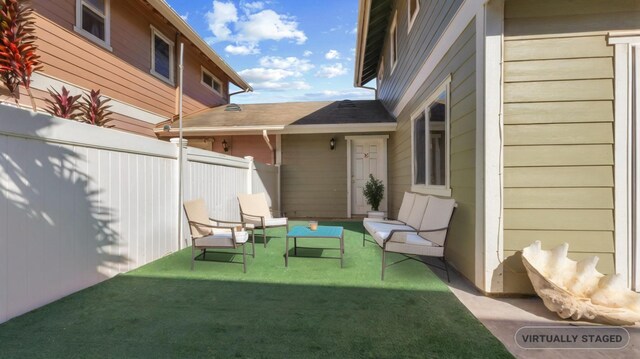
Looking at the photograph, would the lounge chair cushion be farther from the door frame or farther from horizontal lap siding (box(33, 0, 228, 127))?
horizontal lap siding (box(33, 0, 228, 127))

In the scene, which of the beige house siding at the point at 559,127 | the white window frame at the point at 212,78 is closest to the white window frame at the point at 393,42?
the beige house siding at the point at 559,127

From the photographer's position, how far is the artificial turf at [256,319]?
197 cm

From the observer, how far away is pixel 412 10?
570 cm

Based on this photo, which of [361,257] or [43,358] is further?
[361,257]

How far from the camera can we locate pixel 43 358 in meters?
1.86

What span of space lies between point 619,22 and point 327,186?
6.52 meters

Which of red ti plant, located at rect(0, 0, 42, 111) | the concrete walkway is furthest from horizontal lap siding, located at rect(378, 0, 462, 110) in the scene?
red ti plant, located at rect(0, 0, 42, 111)

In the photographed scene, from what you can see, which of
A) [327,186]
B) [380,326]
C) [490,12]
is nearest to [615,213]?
[490,12]

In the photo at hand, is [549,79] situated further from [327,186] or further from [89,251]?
[327,186]

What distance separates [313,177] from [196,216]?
15.8ft

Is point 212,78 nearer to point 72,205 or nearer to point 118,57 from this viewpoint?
point 118,57

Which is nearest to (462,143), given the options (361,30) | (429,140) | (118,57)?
(429,140)

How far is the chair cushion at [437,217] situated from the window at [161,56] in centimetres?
700

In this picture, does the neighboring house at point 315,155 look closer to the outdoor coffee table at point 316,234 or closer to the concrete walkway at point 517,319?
the outdoor coffee table at point 316,234
